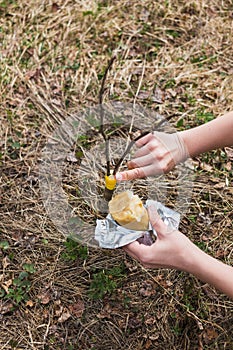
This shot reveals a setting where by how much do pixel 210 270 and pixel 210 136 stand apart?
1.65 ft

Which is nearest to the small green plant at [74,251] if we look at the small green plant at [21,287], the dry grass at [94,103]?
the dry grass at [94,103]

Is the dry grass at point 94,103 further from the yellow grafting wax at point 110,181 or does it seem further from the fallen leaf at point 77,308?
the yellow grafting wax at point 110,181

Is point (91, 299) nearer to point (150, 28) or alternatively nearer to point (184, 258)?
point (184, 258)

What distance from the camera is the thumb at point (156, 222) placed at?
1.57 m

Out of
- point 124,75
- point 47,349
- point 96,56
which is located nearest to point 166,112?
point 124,75

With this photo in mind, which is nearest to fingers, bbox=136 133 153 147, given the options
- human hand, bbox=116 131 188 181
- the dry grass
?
human hand, bbox=116 131 188 181

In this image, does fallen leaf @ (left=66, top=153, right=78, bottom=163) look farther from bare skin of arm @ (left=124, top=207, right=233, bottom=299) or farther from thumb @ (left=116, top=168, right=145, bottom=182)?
bare skin of arm @ (left=124, top=207, right=233, bottom=299)

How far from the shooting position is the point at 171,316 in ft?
6.13

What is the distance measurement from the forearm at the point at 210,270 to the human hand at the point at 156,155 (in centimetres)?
34

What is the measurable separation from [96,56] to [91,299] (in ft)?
4.39

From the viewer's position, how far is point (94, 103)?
2.43 m

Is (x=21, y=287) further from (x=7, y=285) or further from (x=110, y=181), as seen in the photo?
(x=110, y=181)

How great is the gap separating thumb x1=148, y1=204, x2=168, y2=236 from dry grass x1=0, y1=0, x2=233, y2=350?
389mm

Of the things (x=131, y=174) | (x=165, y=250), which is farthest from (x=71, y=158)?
(x=165, y=250)
